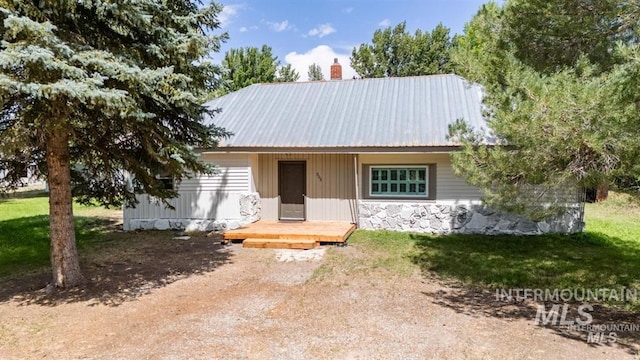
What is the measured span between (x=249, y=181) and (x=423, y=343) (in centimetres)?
764

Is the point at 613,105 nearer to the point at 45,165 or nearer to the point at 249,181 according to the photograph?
the point at 45,165

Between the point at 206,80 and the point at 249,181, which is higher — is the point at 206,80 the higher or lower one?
the higher one

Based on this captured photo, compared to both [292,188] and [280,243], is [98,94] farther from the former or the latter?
[292,188]

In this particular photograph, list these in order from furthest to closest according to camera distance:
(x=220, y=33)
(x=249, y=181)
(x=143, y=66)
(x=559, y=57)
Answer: (x=249, y=181), (x=220, y=33), (x=143, y=66), (x=559, y=57)

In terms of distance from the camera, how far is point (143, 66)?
5867 mm

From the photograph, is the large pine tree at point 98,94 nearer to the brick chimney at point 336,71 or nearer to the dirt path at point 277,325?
the dirt path at point 277,325

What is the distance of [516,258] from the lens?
812 cm

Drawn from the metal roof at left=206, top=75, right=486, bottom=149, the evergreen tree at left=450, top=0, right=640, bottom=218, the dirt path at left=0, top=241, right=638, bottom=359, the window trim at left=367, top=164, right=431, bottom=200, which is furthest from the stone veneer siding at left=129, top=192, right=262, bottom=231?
the evergreen tree at left=450, top=0, right=640, bottom=218

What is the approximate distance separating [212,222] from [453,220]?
648cm

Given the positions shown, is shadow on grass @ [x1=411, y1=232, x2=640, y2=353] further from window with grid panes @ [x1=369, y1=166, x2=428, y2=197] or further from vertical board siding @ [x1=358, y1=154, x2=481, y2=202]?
window with grid panes @ [x1=369, y1=166, x2=428, y2=197]

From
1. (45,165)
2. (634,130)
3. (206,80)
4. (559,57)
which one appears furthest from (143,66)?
(634,130)

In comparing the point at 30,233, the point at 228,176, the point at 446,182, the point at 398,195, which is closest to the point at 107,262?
the point at 228,176

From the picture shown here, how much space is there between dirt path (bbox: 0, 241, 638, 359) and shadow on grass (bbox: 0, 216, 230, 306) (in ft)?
0.42

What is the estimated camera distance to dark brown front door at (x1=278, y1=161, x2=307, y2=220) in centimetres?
1166
